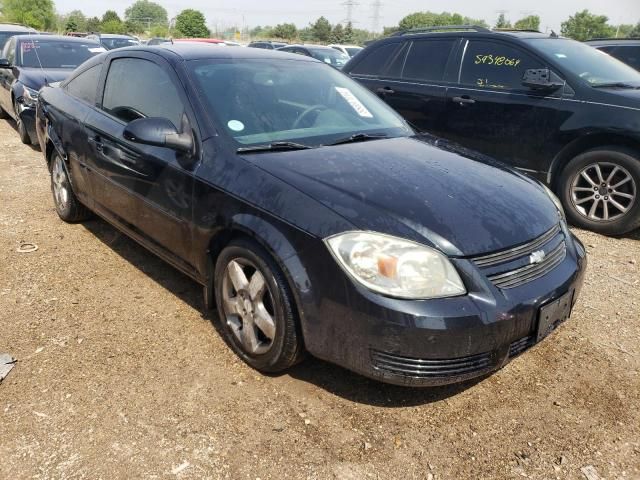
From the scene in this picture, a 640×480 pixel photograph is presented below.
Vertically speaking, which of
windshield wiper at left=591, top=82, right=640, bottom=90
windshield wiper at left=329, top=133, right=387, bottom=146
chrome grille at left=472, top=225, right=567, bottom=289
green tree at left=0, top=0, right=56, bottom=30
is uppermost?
green tree at left=0, top=0, right=56, bottom=30

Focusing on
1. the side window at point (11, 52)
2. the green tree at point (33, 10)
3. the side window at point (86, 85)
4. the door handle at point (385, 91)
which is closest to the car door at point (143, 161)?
the side window at point (86, 85)

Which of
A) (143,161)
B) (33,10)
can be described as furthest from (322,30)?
(143,161)

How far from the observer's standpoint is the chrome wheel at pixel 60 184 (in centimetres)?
449

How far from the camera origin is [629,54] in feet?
25.8

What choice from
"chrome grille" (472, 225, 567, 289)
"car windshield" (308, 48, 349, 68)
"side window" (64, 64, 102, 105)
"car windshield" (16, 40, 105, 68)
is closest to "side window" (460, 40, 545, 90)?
"chrome grille" (472, 225, 567, 289)

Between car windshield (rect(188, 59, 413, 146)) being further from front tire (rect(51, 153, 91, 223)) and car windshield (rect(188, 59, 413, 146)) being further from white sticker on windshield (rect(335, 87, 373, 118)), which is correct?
front tire (rect(51, 153, 91, 223))

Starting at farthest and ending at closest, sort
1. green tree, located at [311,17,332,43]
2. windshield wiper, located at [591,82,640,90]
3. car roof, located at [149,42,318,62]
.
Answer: green tree, located at [311,17,332,43] < windshield wiper, located at [591,82,640,90] < car roof, located at [149,42,318,62]

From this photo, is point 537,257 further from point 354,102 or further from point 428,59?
point 428,59

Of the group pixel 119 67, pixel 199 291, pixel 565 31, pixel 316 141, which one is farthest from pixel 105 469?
pixel 565 31

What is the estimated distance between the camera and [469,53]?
18.3ft

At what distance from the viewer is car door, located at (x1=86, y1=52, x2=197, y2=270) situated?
115 inches

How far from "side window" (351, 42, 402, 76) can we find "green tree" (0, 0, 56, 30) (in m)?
73.5

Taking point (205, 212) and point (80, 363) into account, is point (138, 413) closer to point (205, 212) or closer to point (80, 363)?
point (80, 363)

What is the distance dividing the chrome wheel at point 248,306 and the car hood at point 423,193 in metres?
0.50
